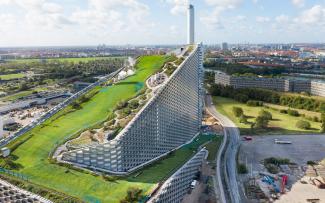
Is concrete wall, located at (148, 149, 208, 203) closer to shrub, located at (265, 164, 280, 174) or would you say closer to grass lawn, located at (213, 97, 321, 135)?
shrub, located at (265, 164, 280, 174)

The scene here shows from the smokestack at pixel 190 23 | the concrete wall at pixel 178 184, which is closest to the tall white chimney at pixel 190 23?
the smokestack at pixel 190 23

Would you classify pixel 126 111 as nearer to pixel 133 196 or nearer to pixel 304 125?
pixel 133 196

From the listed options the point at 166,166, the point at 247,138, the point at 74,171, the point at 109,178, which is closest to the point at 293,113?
the point at 247,138

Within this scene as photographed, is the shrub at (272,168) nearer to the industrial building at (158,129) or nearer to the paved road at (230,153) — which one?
the paved road at (230,153)

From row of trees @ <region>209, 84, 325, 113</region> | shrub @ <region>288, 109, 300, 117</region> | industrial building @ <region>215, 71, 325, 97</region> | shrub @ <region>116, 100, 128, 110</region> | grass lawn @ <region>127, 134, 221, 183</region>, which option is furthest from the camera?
industrial building @ <region>215, 71, 325, 97</region>

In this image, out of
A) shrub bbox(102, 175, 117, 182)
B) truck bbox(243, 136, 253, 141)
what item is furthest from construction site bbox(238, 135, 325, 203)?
shrub bbox(102, 175, 117, 182)

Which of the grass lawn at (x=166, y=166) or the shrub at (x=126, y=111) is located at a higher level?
the shrub at (x=126, y=111)
